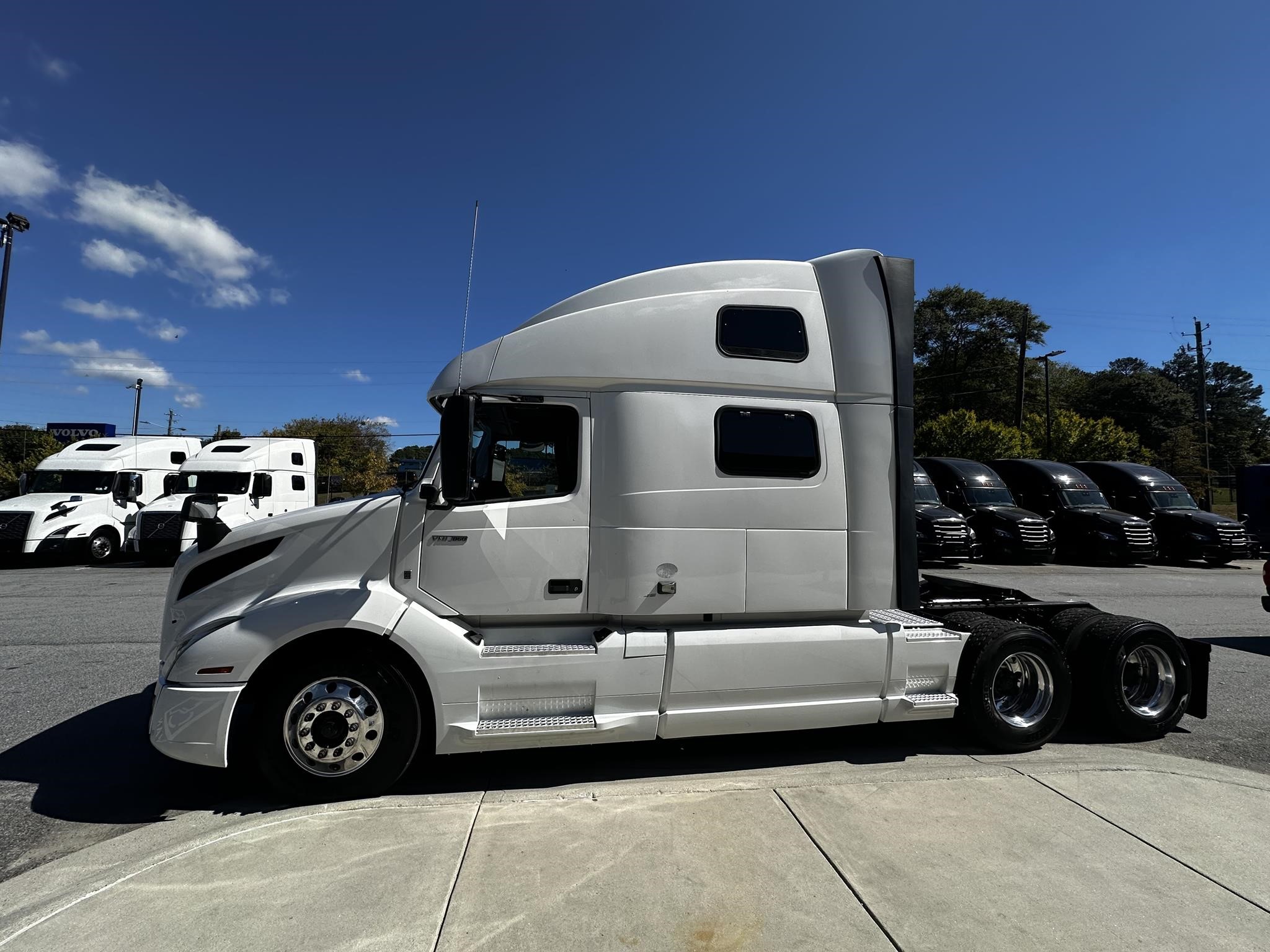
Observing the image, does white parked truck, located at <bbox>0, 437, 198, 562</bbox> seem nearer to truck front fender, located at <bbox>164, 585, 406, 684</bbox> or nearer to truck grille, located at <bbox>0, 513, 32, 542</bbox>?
truck grille, located at <bbox>0, 513, 32, 542</bbox>

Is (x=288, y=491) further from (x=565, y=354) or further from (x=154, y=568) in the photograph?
(x=565, y=354)

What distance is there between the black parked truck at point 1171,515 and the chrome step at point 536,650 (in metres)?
18.9

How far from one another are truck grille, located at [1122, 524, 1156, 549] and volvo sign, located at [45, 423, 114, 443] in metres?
37.7

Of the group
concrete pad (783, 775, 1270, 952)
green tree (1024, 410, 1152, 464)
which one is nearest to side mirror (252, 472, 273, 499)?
concrete pad (783, 775, 1270, 952)

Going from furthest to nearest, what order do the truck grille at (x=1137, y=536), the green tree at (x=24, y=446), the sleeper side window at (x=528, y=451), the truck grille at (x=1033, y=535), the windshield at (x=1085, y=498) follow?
1. the green tree at (x=24, y=446)
2. the windshield at (x=1085, y=498)
3. the truck grille at (x=1137, y=536)
4. the truck grille at (x=1033, y=535)
5. the sleeper side window at (x=528, y=451)

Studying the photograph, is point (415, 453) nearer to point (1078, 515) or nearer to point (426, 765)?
point (426, 765)

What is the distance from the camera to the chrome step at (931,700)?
4.12m

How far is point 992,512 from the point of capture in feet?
52.2

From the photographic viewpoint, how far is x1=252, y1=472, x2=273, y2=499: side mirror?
51.0 feet

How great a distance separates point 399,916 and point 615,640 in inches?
63.8

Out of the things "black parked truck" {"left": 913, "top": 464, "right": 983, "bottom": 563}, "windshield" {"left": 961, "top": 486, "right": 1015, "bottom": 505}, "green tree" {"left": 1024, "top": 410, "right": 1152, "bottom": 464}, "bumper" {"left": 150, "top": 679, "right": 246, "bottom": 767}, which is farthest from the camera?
"green tree" {"left": 1024, "top": 410, "right": 1152, "bottom": 464}

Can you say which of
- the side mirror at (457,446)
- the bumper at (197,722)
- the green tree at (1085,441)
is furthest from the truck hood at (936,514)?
the green tree at (1085,441)

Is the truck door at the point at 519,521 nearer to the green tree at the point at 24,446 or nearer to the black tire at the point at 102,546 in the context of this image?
the black tire at the point at 102,546

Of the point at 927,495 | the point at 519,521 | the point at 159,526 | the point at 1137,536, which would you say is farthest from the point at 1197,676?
the point at 159,526
